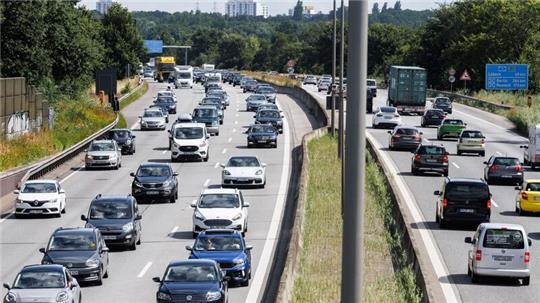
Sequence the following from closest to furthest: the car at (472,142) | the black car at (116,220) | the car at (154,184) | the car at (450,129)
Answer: the black car at (116,220) → the car at (154,184) → the car at (472,142) → the car at (450,129)

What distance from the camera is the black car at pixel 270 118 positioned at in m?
75.7

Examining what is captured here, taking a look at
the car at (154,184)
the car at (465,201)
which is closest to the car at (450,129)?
the car at (154,184)

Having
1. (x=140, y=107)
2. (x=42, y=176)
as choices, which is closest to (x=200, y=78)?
(x=140, y=107)

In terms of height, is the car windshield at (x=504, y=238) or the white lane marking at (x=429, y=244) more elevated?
the car windshield at (x=504, y=238)

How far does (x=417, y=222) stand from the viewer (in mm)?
39406

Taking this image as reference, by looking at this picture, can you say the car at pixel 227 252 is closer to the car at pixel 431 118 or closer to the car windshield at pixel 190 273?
the car windshield at pixel 190 273

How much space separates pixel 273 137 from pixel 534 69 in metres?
52.4

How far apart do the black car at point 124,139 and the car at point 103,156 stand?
6.54 metres

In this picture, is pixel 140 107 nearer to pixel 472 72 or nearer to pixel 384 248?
pixel 472 72

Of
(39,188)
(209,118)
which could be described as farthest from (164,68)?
(39,188)

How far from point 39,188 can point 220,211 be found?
7911 millimetres

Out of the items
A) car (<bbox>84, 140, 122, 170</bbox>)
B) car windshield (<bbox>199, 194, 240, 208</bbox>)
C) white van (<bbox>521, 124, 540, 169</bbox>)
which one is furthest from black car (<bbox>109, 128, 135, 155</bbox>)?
car windshield (<bbox>199, 194, 240, 208</bbox>)

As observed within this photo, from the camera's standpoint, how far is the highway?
28297 mm

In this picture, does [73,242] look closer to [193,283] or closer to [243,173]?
[193,283]
